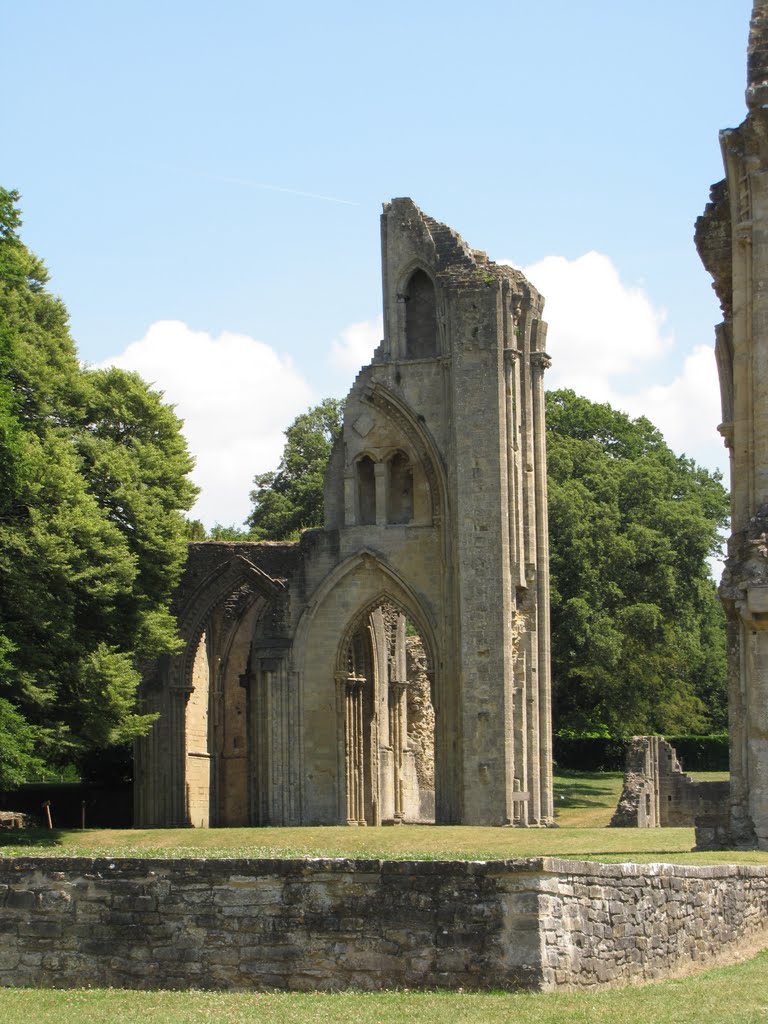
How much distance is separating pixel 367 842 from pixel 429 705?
15.6 metres

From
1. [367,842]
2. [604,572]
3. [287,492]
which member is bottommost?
[367,842]

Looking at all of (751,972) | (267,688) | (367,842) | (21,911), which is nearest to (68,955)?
(21,911)

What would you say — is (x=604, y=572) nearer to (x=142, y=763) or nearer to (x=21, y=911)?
(x=142, y=763)

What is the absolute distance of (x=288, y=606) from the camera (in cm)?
3906

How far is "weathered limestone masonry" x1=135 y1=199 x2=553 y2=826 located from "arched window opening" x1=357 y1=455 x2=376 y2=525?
1.7 inches

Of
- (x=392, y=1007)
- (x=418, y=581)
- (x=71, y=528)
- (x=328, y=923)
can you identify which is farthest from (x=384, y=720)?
(x=392, y=1007)

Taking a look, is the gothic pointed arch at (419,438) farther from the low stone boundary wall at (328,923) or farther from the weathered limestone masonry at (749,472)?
the low stone boundary wall at (328,923)

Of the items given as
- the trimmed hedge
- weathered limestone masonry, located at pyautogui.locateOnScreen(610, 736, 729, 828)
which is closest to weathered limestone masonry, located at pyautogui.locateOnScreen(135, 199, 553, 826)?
weathered limestone masonry, located at pyautogui.locateOnScreen(610, 736, 729, 828)

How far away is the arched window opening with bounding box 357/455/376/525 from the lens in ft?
128

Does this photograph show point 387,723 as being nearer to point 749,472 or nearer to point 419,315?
point 419,315

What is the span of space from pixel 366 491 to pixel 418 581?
2.45m

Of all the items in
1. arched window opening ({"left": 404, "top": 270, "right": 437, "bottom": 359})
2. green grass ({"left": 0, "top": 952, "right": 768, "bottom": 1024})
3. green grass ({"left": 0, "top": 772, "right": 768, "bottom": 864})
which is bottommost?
green grass ({"left": 0, "top": 772, "right": 768, "bottom": 864})

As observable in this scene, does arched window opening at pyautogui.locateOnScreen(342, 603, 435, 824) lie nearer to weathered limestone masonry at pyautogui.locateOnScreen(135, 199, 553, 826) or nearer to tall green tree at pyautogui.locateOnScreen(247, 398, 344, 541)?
weathered limestone masonry at pyautogui.locateOnScreen(135, 199, 553, 826)

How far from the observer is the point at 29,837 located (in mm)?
32750
